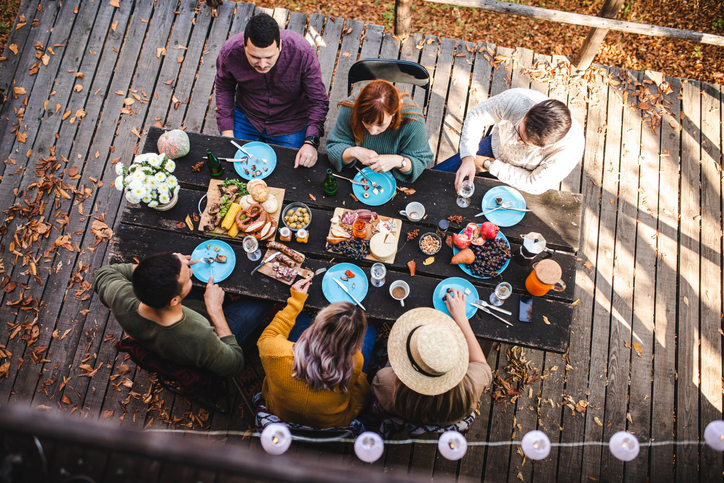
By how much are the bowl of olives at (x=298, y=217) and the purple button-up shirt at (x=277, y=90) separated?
91 centimetres

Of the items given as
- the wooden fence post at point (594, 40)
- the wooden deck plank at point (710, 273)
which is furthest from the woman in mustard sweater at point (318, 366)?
the wooden fence post at point (594, 40)

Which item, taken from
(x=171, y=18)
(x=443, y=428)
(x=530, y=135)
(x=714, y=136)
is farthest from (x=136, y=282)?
(x=714, y=136)

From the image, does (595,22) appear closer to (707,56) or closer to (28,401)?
(707,56)

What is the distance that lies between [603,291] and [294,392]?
11.2ft

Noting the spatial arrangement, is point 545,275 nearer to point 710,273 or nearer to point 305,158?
point 305,158

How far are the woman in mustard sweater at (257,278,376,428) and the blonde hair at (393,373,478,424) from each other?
365 mm

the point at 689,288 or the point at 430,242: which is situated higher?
Answer: the point at 689,288

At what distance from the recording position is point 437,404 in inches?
92.7

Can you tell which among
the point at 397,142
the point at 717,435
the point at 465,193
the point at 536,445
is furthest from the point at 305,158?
the point at 717,435

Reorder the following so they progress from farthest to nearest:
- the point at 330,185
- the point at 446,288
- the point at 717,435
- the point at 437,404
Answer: the point at 330,185, the point at 446,288, the point at 437,404, the point at 717,435

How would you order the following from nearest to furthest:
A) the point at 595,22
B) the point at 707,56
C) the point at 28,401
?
the point at 28,401, the point at 595,22, the point at 707,56

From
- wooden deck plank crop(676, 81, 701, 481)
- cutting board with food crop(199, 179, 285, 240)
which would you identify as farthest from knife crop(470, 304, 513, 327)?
wooden deck plank crop(676, 81, 701, 481)

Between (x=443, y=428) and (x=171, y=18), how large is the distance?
213 inches

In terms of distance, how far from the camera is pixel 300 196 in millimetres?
2945
